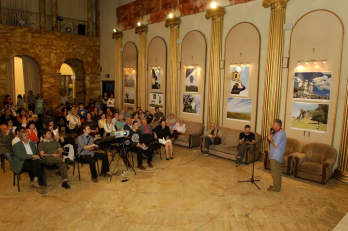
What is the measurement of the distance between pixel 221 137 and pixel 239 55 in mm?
3006

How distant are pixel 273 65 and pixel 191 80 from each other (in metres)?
→ 3.71

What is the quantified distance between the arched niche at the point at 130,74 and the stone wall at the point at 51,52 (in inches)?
122

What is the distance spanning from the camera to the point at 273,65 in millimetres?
8523

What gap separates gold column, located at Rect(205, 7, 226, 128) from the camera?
33.1ft

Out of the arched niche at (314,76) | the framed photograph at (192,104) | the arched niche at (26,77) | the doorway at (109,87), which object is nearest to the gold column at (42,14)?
the arched niche at (26,77)

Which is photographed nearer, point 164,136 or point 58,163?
point 58,163

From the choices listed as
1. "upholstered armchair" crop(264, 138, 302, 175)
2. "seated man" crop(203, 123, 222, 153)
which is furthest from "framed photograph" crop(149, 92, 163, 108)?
"upholstered armchair" crop(264, 138, 302, 175)

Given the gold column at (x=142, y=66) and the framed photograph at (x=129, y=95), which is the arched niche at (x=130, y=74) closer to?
the framed photograph at (x=129, y=95)

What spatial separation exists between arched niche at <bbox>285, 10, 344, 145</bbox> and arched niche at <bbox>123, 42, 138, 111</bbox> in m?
8.49

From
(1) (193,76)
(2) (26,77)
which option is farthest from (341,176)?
(2) (26,77)

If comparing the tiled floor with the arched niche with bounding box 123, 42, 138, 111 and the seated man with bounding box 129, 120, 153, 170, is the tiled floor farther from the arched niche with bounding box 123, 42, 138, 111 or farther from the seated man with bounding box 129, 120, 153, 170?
the arched niche with bounding box 123, 42, 138, 111

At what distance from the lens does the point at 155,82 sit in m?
13.2

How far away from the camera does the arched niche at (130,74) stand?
1445 cm

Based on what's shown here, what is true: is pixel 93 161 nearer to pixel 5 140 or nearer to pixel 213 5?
pixel 5 140
